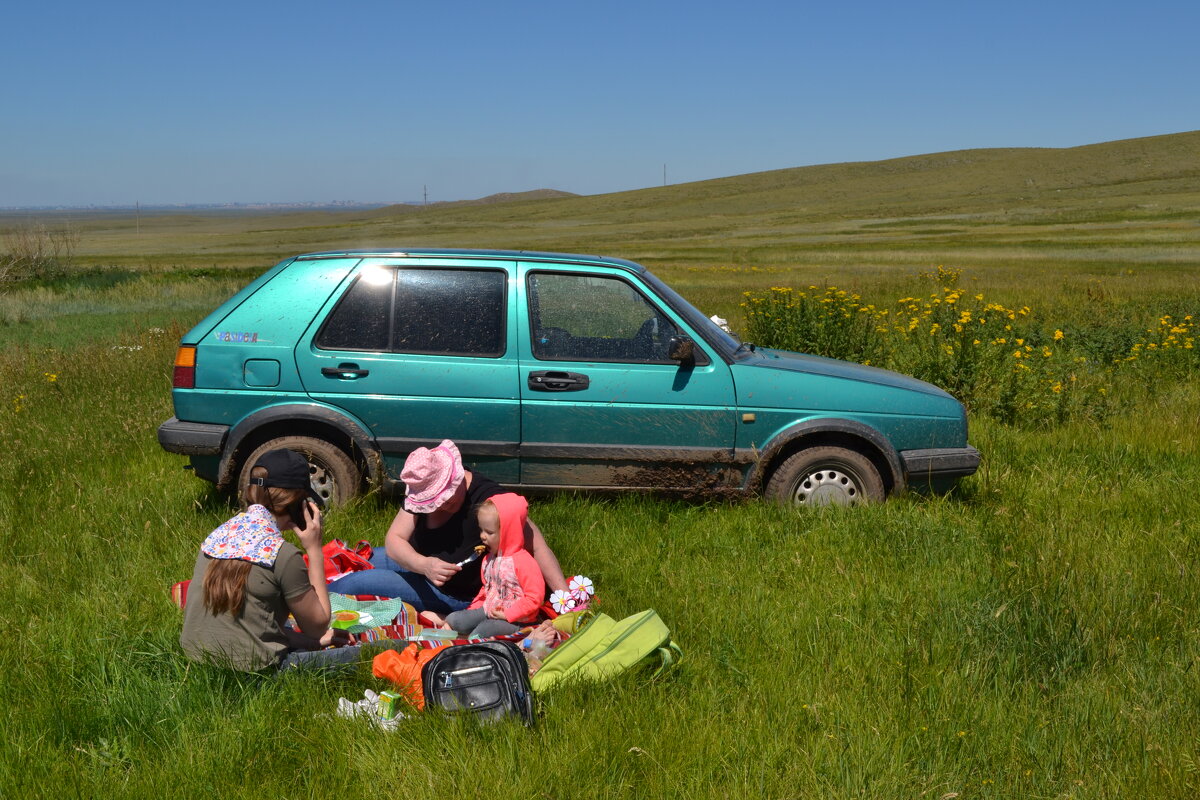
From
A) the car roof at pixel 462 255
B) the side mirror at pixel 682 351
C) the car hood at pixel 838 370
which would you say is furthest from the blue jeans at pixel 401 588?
the car hood at pixel 838 370

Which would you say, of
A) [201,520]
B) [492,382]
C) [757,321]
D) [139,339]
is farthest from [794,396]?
[139,339]

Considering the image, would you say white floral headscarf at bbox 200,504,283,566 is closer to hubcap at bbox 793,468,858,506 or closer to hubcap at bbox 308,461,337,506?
hubcap at bbox 308,461,337,506

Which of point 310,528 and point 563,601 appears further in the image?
point 563,601

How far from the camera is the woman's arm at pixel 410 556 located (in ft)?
15.8

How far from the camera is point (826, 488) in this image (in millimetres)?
6176

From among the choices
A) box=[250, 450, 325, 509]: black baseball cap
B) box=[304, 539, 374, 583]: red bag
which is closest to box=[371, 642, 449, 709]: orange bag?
box=[250, 450, 325, 509]: black baseball cap

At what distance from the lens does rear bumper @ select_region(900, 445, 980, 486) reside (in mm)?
6133

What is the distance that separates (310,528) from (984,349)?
7.53 m

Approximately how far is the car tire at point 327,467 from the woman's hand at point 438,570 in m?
1.49

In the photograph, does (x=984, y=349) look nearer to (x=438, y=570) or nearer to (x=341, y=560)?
(x=438, y=570)

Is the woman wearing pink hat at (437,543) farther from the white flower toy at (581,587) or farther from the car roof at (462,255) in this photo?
the car roof at (462,255)

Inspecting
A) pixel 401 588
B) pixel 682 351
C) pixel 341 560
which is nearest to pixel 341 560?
pixel 341 560

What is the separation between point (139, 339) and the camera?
1475 centimetres

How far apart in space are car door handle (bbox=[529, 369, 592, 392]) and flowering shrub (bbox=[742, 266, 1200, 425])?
492 cm
